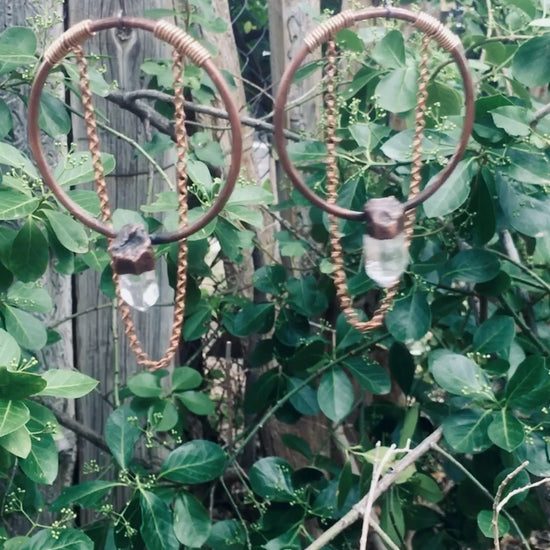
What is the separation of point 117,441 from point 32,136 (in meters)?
0.75

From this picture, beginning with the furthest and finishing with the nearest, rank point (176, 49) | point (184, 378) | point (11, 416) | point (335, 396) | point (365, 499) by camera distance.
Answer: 1. point (184, 378)
2. point (335, 396)
3. point (365, 499)
4. point (11, 416)
5. point (176, 49)

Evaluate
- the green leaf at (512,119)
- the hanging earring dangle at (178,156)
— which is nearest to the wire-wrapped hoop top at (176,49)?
the hanging earring dangle at (178,156)

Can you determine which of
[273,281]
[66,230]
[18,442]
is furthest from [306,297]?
[18,442]

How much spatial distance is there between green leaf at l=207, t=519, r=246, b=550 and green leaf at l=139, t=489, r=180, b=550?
0.22 metres

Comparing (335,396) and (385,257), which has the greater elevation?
(385,257)

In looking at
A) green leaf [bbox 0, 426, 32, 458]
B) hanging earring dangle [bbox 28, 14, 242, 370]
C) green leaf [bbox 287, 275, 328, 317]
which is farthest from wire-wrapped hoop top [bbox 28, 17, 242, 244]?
green leaf [bbox 287, 275, 328, 317]

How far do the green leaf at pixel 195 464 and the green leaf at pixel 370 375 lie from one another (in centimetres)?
33

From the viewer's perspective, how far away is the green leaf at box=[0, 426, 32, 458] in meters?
1.24

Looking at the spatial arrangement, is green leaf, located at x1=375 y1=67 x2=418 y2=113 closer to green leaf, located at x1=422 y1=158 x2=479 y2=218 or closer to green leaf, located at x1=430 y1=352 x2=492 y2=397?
green leaf, located at x1=422 y1=158 x2=479 y2=218

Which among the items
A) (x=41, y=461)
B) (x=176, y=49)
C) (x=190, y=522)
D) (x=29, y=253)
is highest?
(x=176, y=49)

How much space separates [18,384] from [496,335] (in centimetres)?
86

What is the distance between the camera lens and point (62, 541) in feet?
4.51

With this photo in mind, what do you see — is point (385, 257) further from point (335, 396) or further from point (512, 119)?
point (335, 396)

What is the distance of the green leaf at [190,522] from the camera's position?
61.4 inches
